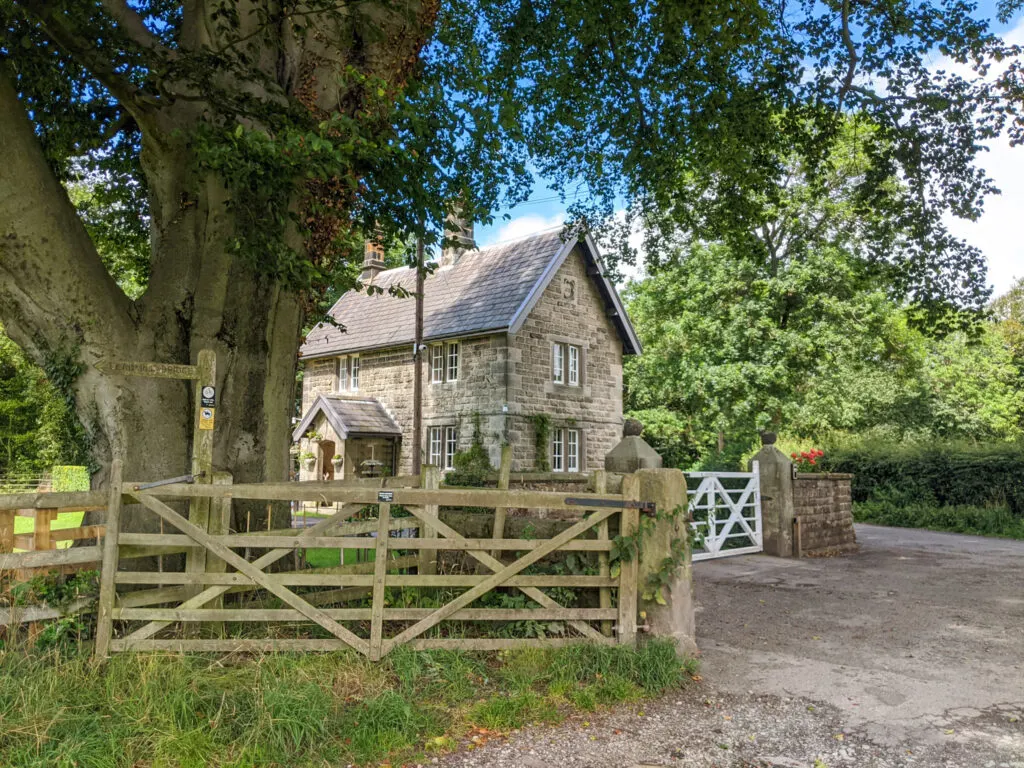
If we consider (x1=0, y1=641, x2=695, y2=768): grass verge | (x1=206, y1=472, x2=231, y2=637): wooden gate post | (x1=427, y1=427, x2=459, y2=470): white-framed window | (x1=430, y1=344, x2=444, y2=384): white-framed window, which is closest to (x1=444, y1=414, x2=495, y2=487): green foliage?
(x1=427, y1=427, x2=459, y2=470): white-framed window

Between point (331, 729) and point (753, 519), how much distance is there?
1051 cm

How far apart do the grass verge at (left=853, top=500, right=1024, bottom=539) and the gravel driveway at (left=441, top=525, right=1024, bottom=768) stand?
8322 mm

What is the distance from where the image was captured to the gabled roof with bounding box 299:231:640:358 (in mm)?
23469

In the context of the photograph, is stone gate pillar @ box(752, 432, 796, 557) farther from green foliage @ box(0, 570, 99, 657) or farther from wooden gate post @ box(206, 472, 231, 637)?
green foliage @ box(0, 570, 99, 657)

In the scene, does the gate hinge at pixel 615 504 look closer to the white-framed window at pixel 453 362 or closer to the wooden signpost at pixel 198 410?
the wooden signpost at pixel 198 410

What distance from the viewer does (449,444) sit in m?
24.6

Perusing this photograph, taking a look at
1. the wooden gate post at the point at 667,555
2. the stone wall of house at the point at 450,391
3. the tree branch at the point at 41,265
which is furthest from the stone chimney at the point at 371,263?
the wooden gate post at the point at 667,555

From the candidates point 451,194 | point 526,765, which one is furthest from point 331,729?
point 451,194

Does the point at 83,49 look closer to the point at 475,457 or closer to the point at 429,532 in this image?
the point at 429,532

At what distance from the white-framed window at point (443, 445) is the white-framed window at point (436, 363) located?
1.60m

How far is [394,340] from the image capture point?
26078 millimetres

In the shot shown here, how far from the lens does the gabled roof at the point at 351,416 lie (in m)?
24.8

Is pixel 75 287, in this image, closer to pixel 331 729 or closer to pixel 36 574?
pixel 36 574

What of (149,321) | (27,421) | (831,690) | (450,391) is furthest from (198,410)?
(27,421)
